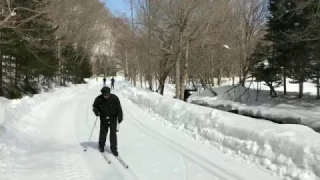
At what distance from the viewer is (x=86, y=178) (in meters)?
6.48

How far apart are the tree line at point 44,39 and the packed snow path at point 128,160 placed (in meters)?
4.25

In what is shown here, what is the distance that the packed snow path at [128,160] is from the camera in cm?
667

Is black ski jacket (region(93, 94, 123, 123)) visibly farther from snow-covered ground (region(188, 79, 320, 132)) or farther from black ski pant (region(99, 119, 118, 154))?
snow-covered ground (region(188, 79, 320, 132))

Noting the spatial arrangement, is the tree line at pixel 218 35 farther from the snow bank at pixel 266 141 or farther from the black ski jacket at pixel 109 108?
the black ski jacket at pixel 109 108

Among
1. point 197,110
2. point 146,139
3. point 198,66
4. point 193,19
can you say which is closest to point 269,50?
point 198,66

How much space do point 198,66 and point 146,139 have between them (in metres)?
22.3

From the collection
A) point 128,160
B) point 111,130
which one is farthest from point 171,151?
point 111,130

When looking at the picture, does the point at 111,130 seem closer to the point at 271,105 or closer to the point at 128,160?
the point at 128,160

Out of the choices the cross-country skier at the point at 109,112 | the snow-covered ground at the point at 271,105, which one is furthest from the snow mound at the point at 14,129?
the snow-covered ground at the point at 271,105

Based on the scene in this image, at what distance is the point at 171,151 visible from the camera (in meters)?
8.73

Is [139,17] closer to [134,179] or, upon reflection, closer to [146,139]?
[146,139]

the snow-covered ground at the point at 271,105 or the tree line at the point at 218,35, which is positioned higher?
the tree line at the point at 218,35

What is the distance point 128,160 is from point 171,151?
4.32 feet

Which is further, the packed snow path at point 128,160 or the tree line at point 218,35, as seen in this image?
the tree line at point 218,35
